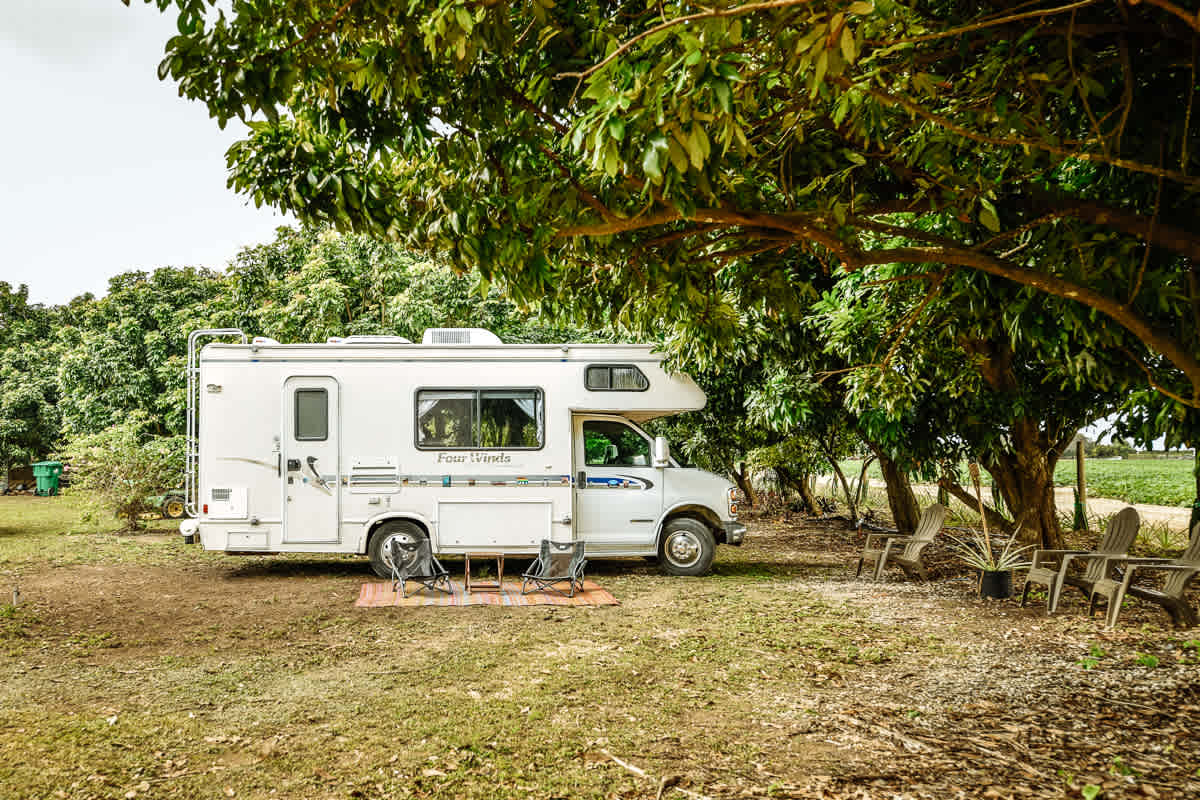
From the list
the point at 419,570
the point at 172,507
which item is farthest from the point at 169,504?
the point at 419,570

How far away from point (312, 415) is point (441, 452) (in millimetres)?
1626

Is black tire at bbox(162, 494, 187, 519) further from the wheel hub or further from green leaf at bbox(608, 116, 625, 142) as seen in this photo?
green leaf at bbox(608, 116, 625, 142)

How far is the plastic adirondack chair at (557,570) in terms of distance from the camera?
9.24 m

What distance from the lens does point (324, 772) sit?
13.6ft

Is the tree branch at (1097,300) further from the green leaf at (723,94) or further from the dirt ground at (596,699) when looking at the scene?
the green leaf at (723,94)

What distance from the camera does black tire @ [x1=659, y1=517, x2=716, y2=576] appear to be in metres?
10.9

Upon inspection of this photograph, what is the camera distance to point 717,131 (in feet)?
14.2

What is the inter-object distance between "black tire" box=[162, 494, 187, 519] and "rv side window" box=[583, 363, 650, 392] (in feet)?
36.1

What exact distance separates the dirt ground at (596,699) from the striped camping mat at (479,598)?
28 centimetres

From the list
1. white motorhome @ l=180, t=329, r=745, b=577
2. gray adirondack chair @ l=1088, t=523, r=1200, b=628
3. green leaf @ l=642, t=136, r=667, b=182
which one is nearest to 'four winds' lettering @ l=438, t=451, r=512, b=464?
white motorhome @ l=180, t=329, r=745, b=577

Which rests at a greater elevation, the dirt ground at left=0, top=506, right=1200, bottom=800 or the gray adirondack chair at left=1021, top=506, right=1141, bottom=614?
the gray adirondack chair at left=1021, top=506, right=1141, bottom=614

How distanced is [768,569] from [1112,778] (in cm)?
761

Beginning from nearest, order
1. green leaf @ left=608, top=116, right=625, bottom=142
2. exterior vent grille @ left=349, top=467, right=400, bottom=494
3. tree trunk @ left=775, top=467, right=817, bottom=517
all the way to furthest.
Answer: green leaf @ left=608, top=116, right=625, bottom=142, exterior vent grille @ left=349, top=467, right=400, bottom=494, tree trunk @ left=775, top=467, right=817, bottom=517

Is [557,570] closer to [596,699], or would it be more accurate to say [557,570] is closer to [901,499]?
[596,699]
